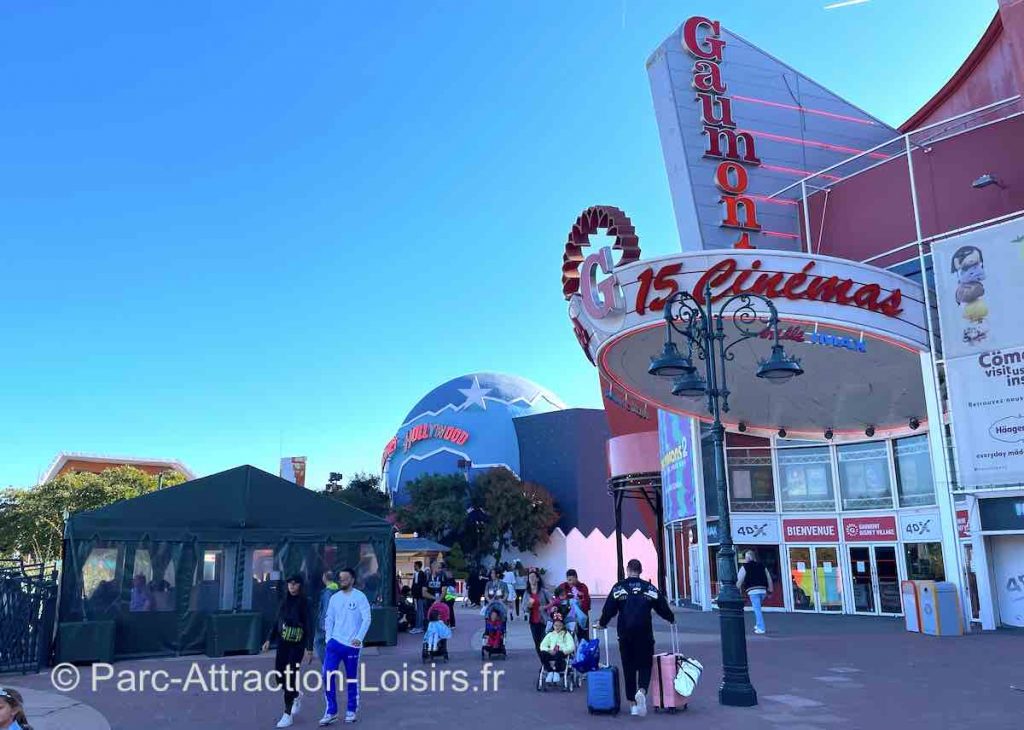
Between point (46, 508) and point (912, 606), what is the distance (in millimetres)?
52620

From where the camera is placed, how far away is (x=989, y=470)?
52.5ft

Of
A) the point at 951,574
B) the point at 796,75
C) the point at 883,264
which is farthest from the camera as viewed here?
the point at 796,75

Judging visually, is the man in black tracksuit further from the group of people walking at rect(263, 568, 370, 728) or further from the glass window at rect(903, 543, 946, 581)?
the glass window at rect(903, 543, 946, 581)

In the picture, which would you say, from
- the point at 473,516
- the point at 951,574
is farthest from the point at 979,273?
the point at 473,516

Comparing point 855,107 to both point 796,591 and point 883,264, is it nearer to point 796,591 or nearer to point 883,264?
point 883,264

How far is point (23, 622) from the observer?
42.2 feet

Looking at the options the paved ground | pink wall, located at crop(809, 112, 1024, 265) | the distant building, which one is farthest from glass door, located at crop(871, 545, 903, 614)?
the distant building

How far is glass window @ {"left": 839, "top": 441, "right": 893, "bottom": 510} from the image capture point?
A: 22.4 m

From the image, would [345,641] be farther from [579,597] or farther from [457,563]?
[457,563]

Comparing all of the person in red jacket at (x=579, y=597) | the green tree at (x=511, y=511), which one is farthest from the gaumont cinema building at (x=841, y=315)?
the green tree at (x=511, y=511)

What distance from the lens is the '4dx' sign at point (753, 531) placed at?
2366cm

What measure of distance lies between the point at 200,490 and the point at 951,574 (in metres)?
15.7

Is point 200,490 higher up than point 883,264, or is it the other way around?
point 883,264

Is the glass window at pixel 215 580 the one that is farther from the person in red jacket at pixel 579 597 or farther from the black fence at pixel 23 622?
the person in red jacket at pixel 579 597
